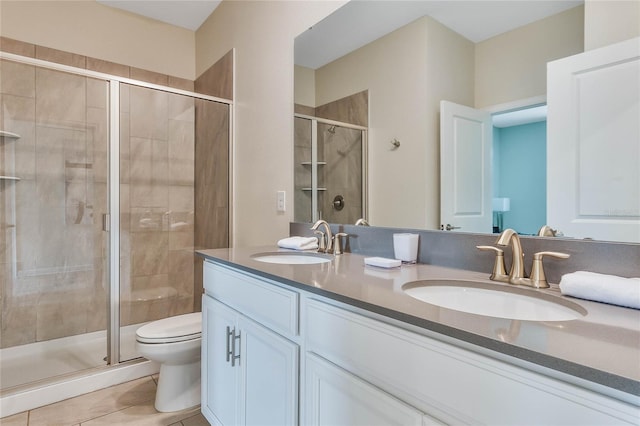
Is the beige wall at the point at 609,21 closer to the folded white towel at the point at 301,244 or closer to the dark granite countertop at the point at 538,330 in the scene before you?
the dark granite countertop at the point at 538,330

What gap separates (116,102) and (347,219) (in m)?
1.72

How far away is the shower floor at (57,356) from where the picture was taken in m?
2.04

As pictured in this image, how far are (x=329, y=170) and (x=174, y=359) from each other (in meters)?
1.25

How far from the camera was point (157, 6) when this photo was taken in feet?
8.68

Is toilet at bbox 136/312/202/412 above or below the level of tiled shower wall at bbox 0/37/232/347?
below

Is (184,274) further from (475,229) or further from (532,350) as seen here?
(532,350)

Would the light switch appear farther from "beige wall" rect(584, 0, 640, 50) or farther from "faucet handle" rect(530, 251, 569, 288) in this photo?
"beige wall" rect(584, 0, 640, 50)

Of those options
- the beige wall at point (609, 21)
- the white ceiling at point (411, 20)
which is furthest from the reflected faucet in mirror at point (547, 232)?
the beige wall at point (609, 21)

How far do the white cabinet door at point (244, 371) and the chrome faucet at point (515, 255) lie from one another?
24.9 inches

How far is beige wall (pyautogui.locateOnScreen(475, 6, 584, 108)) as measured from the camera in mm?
919

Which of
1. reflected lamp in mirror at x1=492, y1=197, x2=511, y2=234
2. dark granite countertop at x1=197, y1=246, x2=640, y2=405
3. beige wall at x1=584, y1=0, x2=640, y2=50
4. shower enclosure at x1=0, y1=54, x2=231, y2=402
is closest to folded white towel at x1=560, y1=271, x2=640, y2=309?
dark granite countertop at x1=197, y1=246, x2=640, y2=405

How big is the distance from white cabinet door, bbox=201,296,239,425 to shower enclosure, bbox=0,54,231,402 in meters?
1.01

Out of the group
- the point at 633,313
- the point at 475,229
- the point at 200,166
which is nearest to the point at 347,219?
the point at 475,229

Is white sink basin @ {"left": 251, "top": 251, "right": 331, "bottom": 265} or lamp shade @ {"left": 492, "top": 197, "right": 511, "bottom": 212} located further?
white sink basin @ {"left": 251, "top": 251, "right": 331, "bottom": 265}
